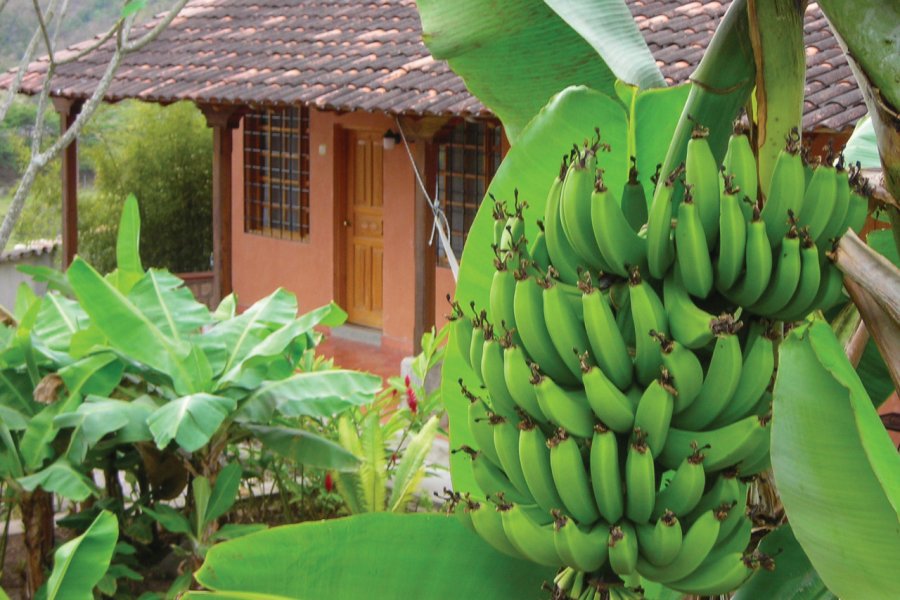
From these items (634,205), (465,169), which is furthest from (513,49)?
(465,169)

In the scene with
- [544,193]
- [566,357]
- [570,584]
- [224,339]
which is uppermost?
[544,193]

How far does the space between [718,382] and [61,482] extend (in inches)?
146

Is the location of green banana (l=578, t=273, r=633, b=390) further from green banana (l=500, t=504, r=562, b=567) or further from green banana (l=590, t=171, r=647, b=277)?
green banana (l=500, t=504, r=562, b=567)

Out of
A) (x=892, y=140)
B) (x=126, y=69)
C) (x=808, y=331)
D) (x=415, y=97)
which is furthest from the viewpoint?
(x=126, y=69)

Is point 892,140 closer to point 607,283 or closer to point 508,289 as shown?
point 607,283

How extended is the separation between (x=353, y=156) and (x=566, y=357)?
33.0 feet

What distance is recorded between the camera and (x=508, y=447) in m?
1.32

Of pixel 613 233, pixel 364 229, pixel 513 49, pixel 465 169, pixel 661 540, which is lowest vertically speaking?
pixel 364 229

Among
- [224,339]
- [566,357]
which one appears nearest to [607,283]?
[566,357]

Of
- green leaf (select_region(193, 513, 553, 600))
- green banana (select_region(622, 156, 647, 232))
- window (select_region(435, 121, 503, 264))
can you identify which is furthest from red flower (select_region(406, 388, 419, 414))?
green banana (select_region(622, 156, 647, 232))

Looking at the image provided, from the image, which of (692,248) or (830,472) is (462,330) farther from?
(830,472)

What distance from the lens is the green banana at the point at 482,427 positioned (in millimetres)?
1346

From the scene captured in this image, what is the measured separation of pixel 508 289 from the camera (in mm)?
1328

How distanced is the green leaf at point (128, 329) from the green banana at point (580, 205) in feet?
11.0
